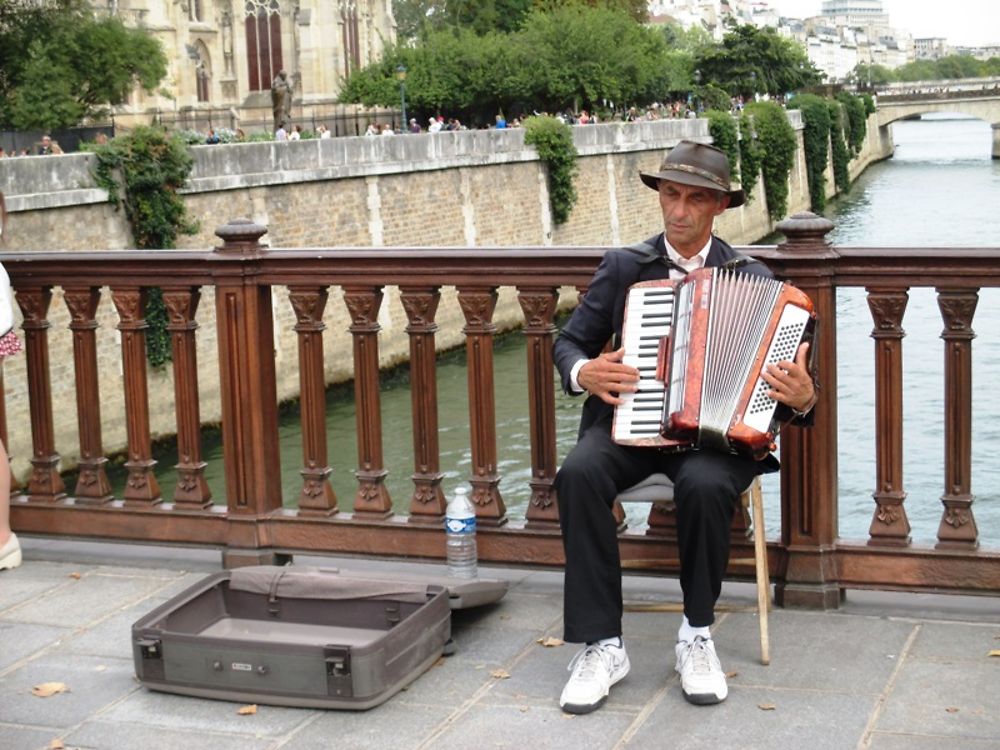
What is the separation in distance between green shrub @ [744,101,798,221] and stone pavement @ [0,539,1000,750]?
43.3m

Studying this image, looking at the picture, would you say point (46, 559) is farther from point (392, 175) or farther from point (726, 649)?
point (392, 175)

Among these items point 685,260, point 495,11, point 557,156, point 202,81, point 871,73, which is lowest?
point 557,156

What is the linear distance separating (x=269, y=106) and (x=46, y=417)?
150 ft

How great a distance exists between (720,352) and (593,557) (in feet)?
1.98

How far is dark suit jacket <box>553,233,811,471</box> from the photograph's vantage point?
14.5 feet

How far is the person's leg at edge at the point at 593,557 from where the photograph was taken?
412 centimetres

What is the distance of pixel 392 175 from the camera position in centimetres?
2586

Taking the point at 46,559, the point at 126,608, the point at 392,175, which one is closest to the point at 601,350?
the point at 126,608

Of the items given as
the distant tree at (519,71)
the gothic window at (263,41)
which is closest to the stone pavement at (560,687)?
the distant tree at (519,71)

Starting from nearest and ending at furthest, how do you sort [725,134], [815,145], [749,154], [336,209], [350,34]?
[336,209], [725,134], [749,154], [350,34], [815,145]

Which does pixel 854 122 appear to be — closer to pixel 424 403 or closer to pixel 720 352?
pixel 424 403

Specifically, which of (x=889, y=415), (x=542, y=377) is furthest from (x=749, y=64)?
(x=889, y=415)

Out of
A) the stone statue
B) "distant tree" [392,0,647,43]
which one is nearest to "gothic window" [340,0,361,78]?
"distant tree" [392,0,647,43]

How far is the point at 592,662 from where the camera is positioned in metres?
4.07
